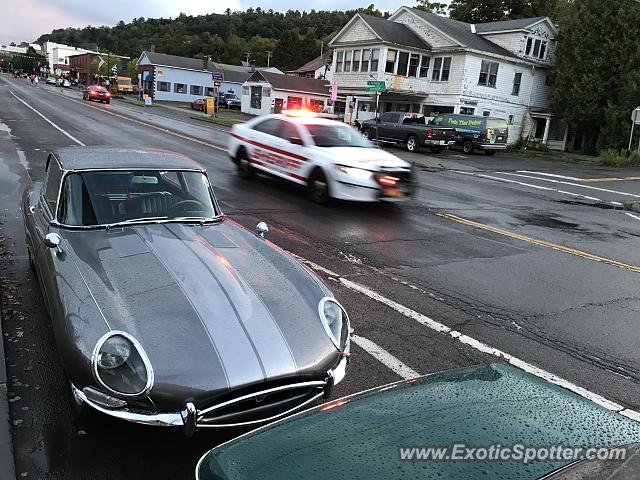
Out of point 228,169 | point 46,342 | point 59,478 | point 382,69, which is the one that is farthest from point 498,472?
point 382,69

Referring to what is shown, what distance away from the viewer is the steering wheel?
455cm

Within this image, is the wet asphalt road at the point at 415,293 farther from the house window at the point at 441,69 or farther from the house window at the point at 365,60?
the house window at the point at 365,60

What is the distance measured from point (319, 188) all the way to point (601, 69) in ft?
107

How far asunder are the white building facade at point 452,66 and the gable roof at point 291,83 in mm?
11486

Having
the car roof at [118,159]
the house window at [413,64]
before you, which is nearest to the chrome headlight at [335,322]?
the car roof at [118,159]

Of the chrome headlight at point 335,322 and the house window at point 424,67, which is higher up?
the house window at point 424,67

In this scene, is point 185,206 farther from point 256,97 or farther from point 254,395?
point 256,97

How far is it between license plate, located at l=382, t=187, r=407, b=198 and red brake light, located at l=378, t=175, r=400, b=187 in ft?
0.32

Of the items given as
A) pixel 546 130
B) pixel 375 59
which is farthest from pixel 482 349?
pixel 546 130

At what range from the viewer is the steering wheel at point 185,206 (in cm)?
455

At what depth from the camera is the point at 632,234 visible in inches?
421

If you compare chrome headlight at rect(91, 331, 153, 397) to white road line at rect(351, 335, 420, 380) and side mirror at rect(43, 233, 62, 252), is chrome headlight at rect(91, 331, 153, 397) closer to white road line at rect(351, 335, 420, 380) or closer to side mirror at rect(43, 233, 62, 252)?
side mirror at rect(43, 233, 62, 252)

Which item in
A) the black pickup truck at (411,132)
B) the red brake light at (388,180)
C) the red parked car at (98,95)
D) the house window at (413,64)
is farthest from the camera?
the red parked car at (98,95)

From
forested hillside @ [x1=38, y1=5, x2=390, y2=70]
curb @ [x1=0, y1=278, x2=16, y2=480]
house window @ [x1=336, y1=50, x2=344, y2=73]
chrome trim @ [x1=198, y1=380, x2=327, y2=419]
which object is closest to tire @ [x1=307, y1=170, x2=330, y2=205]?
curb @ [x1=0, y1=278, x2=16, y2=480]
